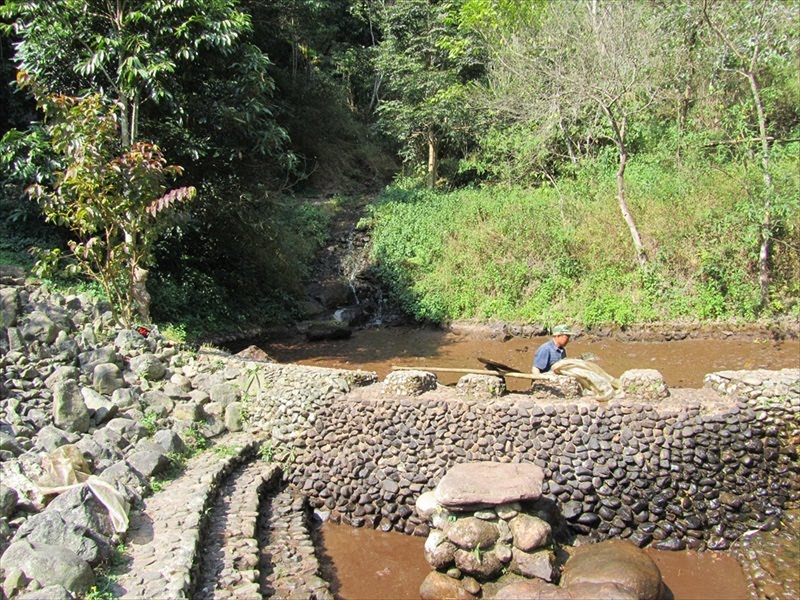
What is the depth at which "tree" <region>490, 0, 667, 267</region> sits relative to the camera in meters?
15.3

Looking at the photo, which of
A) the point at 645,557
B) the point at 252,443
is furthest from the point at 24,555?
the point at 645,557

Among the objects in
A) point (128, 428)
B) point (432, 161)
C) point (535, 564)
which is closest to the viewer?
point (535, 564)

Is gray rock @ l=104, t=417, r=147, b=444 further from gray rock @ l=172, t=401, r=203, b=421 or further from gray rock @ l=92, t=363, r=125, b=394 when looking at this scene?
gray rock @ l=92, t=363, r=125, b=394

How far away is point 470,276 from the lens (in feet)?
56.6

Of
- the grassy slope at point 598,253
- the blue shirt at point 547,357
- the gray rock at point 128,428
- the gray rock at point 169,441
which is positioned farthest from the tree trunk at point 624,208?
the gray rock at point 128,428

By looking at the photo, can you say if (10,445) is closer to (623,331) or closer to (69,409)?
(69,409)

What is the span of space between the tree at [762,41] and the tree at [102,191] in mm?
11192

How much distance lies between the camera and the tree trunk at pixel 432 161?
2277cm

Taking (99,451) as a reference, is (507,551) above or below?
below

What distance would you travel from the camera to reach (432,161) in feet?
75.7

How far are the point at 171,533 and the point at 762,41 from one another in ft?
46.9

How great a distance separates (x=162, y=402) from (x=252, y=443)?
143 centimetres

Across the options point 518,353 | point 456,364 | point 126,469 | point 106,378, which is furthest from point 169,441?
point 518,353

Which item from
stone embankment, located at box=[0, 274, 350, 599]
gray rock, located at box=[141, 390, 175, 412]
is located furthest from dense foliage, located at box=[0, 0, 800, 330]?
gray rock, located at box=[141, 390, 175, 412]
